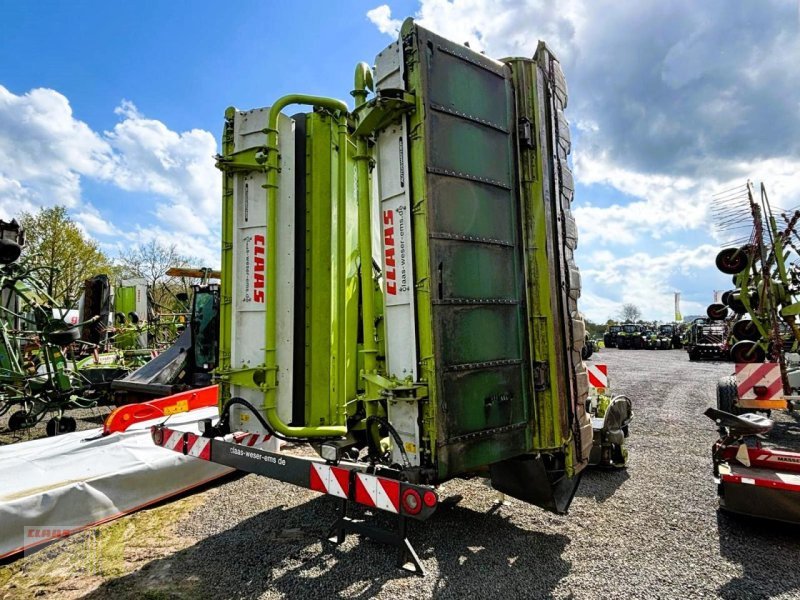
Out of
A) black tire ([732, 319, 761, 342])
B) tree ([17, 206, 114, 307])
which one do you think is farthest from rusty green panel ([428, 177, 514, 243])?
tree ([17, 206, 114, 307])

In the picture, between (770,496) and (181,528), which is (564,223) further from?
(181,528)

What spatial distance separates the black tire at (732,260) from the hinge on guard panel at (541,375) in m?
8.13

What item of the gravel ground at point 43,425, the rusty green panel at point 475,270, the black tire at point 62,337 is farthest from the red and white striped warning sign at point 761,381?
the gravel ground at point 43,425

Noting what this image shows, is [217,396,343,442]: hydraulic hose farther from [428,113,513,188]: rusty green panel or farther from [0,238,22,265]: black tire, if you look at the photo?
[0,238,22,265]: black tire

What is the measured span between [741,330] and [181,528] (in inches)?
421

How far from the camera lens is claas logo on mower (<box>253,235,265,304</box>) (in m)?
4.16

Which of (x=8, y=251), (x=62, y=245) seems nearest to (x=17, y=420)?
(x=8, y=251)

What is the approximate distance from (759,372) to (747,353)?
208 centimetres

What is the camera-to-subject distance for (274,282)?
4.11 metres

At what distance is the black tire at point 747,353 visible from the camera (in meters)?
8.95

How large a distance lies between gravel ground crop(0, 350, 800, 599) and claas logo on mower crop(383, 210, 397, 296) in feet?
6.85

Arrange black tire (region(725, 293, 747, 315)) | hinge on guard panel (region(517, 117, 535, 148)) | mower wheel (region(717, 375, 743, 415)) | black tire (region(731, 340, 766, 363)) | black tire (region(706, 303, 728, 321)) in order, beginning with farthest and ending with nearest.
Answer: black tire (region(706, 303, 728, 321)), black tire (region(725, 293, 747, 315)), black tire (region(731, 340, 766, 363)), mower wheel (region(717, 375, 743, 415)), hinge on guard panel (region(517, 117, 535, 148))

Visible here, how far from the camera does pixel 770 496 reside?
12.8ft

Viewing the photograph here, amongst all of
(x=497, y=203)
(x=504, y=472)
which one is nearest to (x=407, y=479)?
(x=504, y=472)
